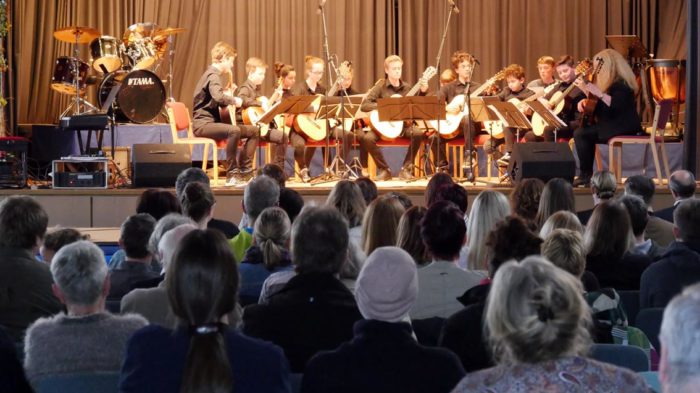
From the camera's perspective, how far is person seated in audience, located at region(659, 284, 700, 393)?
5.91 ft

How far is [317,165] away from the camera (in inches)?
491

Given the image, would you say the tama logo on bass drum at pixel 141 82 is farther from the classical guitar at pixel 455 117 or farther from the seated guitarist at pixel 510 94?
the seated guitarist at pixel 510 94

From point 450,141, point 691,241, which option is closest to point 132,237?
point 691,241

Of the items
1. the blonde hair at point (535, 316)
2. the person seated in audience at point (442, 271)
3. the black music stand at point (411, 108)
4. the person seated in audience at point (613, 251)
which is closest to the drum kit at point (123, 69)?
the black music stand at point (411, 108)

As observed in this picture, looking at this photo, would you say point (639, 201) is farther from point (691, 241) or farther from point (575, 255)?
point (575, 255)

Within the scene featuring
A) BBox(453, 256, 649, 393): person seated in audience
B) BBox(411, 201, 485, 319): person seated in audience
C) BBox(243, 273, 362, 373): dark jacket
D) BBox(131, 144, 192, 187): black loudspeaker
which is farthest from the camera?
BBox(131, 144, 192, 187): black loudspeaker

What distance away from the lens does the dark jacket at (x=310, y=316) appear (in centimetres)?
345

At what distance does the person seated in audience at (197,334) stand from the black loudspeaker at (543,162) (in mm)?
6865

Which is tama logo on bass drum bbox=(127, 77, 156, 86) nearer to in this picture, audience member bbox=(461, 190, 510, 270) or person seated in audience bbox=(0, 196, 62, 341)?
audience member bbox=(461, 190, 510, 270)

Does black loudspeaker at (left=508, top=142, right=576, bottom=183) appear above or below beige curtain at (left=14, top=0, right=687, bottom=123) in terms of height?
below

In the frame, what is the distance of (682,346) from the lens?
5.95 ft

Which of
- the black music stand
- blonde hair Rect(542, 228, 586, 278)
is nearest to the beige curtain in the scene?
the black music stand

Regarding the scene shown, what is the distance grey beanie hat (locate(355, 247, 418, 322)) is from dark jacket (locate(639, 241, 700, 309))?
1705mm

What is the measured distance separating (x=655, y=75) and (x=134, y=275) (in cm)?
877
